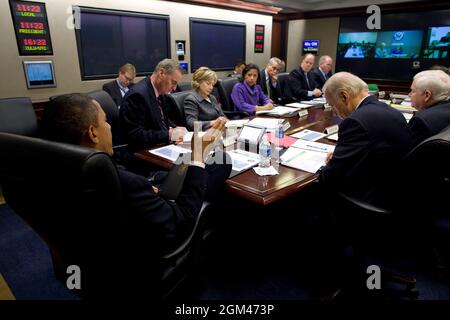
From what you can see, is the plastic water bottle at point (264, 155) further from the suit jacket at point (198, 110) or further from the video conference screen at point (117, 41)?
the video conference screen at point (117, 41)

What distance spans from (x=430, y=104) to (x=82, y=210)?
2276 millimetres

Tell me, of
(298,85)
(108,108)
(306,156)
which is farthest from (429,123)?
(298,85)

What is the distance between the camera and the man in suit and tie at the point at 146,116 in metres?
2.21

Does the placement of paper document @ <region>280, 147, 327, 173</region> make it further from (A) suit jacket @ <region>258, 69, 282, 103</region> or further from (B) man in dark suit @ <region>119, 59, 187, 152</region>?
(A) suit jacket @ <region>258, 69, 282, 103</region>

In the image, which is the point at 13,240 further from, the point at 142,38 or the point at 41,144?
the point at 142,38

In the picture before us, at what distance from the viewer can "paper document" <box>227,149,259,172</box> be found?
5.69 ft

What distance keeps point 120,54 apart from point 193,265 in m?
3.75

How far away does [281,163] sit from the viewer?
5.90ft

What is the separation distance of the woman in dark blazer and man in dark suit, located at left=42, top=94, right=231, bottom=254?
1.37m

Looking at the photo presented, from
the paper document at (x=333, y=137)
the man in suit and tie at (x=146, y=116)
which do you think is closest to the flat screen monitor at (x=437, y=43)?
the paper document at (x=333, y=137)

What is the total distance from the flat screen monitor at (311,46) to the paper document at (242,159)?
6.62 metres

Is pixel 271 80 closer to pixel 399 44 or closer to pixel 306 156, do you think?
pixel 306 156
